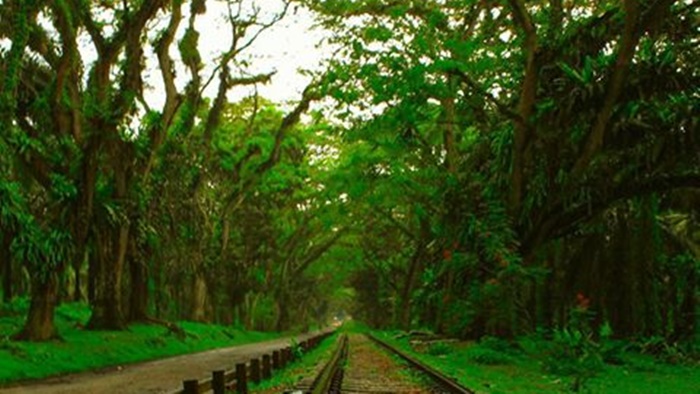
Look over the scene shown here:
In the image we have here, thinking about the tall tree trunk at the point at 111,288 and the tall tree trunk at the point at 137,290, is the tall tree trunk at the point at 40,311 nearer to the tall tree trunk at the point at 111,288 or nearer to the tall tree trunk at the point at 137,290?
the tall tree trunk at the point at 111,288

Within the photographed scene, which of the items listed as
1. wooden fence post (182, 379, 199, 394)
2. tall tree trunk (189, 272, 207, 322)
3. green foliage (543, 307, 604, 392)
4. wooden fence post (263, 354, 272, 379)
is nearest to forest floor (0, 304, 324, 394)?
wooden fence post (263, 354, 272, 379)

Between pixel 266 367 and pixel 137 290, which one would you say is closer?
pixel 266 367

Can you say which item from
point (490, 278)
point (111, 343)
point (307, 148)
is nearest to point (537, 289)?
point (490, 278)

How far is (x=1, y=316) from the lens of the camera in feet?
79.9

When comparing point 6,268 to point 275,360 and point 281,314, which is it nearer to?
point 275,360

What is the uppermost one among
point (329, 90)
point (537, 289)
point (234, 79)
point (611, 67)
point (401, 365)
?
point (234, 79)

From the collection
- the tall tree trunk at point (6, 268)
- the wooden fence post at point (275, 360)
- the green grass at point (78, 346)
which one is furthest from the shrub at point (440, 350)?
the tall tree trunk at point (6, 268)

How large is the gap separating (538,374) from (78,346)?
1207cm

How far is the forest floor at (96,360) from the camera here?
15.0m

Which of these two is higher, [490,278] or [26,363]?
[490,278]

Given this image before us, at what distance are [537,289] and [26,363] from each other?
15.5m

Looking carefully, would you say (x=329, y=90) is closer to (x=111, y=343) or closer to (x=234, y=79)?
(x=234, y=79)

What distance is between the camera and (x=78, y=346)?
795 inches

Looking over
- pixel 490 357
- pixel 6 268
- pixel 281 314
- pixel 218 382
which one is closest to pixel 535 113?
pixel 490 357
